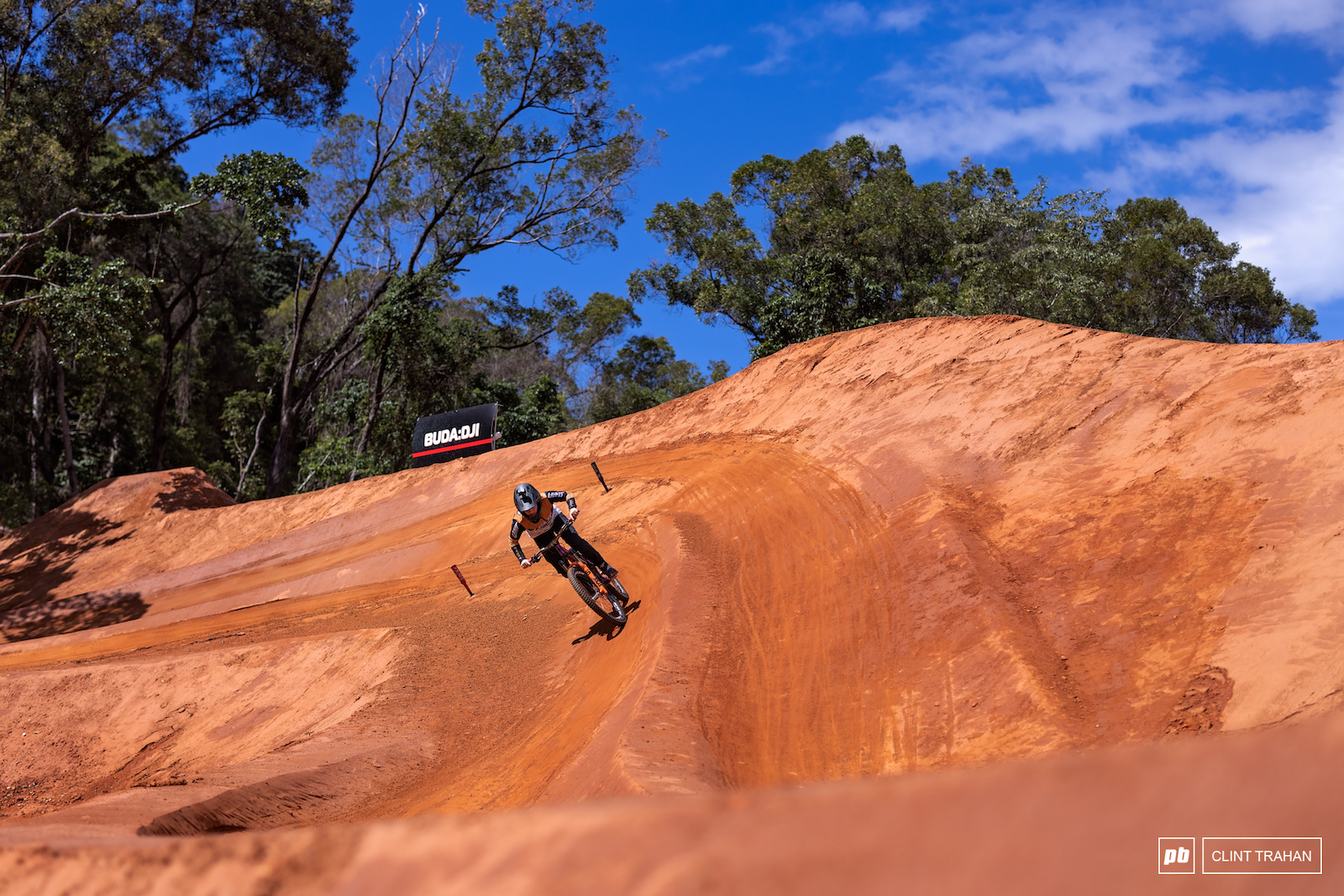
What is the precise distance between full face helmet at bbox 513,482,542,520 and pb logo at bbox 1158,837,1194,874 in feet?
26.9

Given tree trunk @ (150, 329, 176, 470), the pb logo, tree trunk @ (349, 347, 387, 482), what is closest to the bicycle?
the pb logo

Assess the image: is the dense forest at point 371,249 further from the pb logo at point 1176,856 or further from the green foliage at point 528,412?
the pb logo at point 1176,856

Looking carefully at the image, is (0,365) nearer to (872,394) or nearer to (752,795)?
(872,394)

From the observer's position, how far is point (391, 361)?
1305 inches

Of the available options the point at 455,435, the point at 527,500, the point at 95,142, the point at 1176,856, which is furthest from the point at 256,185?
the point at 1176,856

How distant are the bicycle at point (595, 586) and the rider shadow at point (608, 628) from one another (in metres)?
0.11

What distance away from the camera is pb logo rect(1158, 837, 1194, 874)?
2.08 m

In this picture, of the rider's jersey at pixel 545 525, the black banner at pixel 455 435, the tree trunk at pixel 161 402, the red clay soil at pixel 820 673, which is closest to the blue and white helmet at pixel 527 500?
the rider's jersey at pixel 545 525

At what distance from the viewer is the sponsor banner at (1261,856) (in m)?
2.04

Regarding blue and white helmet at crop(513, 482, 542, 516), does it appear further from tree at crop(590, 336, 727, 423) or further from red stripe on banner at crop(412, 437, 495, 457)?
tree at crop(590, 336, 727, 423)

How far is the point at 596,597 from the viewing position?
10328 millimetres

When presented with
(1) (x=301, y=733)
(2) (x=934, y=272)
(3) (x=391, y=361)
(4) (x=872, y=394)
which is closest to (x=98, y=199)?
(3) (x=391, y=361)

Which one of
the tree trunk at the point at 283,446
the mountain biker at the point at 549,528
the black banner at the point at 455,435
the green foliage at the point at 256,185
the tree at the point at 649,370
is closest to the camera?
the mountain biker at the point at 549,528

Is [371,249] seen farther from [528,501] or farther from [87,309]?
[528,501]
